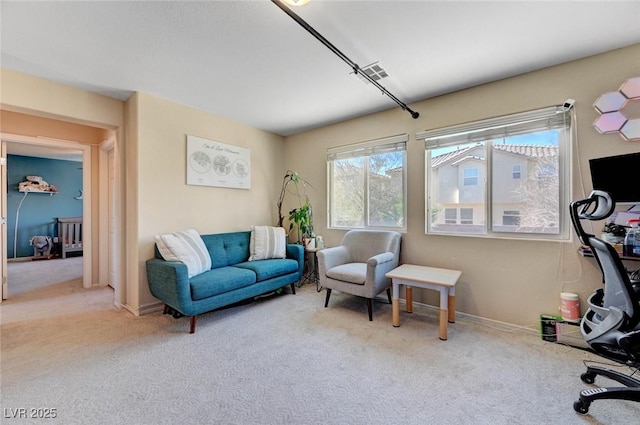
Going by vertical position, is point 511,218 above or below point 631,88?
below

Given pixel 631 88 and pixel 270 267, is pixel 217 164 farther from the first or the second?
pixel 631 88

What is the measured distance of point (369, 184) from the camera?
3721mm

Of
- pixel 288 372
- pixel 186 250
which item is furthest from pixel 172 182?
pixel 288 372

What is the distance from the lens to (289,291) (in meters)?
3.70

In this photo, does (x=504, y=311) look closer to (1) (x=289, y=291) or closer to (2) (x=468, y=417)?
(2) (x=468, y=417)

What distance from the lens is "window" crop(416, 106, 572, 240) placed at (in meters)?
2.40

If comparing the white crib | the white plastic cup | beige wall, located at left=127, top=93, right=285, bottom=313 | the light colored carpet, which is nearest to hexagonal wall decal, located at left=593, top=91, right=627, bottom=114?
the white plastic cup

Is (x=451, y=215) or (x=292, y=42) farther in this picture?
(x=451, y=215)

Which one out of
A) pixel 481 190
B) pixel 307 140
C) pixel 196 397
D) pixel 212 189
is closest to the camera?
pixel 196 397

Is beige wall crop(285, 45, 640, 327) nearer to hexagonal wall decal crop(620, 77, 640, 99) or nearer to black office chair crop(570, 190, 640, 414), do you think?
hexagonal wall decal crop(620, 77, 640, 99)

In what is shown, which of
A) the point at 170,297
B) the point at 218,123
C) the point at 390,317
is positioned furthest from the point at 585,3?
the point at 170,297

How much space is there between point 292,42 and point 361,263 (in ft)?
8.23

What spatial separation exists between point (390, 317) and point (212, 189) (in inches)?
109

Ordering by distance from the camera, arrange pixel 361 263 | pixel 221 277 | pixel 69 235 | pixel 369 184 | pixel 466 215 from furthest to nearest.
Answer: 1. pixel 69 235
2. pixel 369 184
3. pixel 361 263
4. pixel 466 215
5. pixel 221 277
